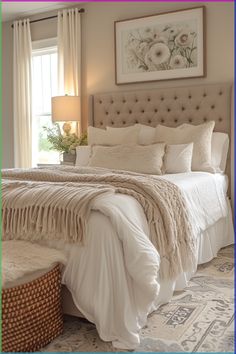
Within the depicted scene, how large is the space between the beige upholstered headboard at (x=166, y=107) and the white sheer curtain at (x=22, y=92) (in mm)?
1096

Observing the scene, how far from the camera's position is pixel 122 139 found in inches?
162

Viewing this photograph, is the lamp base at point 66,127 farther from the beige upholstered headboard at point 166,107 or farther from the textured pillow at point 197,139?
the textured pillow at point 197,139

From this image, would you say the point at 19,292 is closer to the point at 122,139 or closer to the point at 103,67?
the point at 122,139

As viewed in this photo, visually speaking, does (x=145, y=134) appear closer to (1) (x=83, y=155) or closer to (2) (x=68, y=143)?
(1) (x=83, y=155)

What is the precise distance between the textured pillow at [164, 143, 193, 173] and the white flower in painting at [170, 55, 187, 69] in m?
1.08

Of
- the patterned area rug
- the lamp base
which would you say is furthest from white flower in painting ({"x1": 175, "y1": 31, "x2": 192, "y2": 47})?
the patterned area rug

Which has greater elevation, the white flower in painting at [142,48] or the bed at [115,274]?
the white flower in painting at [142,48]

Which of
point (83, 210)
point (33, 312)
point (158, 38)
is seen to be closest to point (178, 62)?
point (158, 38)

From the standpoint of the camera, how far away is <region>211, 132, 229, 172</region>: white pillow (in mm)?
3873

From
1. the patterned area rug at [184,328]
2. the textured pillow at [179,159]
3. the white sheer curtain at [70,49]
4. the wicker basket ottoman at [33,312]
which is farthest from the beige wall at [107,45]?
the wicker basket ottoman at [33,312]

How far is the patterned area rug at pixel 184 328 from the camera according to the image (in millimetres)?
1999

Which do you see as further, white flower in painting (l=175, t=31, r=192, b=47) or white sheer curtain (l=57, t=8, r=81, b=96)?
white sheer curtain (l=57, t=8, r=81, b=96)

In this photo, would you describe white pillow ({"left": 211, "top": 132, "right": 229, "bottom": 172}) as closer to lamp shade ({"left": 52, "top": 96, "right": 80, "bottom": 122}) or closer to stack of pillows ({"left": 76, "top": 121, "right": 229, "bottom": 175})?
stack of pillows ({"left": 76, "top": 121, "right": 229, "bottom": 175})

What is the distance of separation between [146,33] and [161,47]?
0.24m
